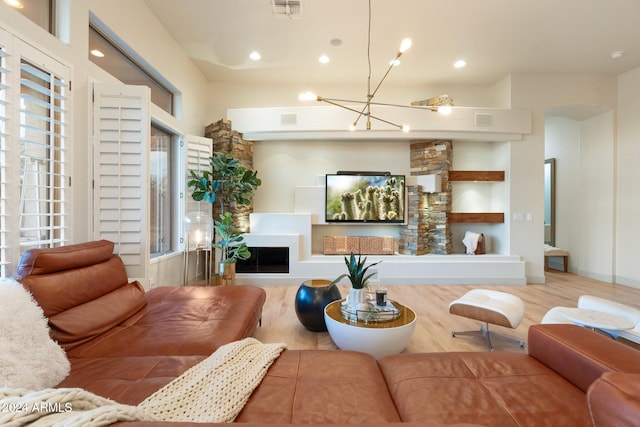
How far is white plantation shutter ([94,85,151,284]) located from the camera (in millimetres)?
2383

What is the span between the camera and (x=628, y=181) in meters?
4.39

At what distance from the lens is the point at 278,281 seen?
14.5ft

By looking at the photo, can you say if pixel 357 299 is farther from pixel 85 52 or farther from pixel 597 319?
pixel 85 52

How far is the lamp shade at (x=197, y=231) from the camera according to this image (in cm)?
372

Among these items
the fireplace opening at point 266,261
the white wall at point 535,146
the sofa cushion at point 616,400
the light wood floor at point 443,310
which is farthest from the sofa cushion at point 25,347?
the white wall at point 535,146

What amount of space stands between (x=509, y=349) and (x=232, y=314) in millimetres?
2415

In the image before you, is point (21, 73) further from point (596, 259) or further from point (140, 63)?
point (596, 259)

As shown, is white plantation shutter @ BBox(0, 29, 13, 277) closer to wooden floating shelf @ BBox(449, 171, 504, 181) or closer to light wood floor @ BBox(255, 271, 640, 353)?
light wood floor @ BBox(255, 271, 640, 353)

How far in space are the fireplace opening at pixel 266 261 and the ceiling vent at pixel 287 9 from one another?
3206 mm

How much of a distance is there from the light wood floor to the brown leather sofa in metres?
0.99

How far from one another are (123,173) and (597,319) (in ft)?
13.9

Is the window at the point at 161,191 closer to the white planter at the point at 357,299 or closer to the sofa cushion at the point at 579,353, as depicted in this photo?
the white planter at the point at 357,299

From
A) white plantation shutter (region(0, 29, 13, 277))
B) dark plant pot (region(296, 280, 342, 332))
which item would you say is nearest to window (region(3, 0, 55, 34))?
white plantation shutter (region(0, 29, 13, 277))

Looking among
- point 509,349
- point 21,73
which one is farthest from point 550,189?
point 21,73
